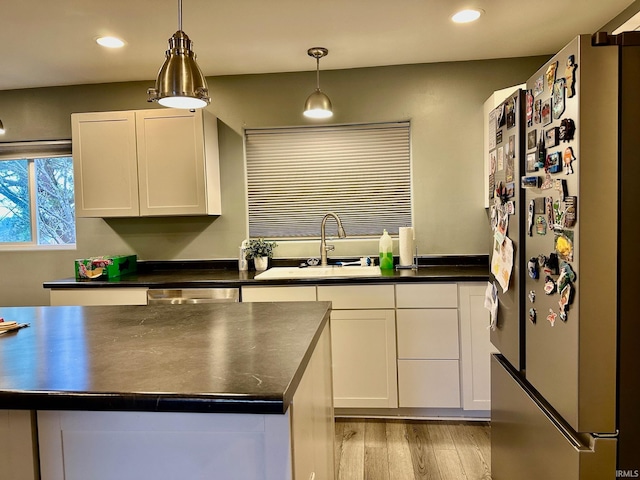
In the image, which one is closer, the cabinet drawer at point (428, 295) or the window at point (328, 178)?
the cabinet drawer at point (428, 295)

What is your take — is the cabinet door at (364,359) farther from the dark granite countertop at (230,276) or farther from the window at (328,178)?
the window at (328,178)

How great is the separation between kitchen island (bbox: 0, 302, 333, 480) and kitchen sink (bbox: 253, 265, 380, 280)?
5.45 ft

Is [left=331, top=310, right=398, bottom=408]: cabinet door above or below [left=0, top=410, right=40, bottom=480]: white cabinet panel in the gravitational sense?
below

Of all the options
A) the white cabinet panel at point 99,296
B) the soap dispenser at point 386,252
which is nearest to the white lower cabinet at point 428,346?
the soap dispenser at point 386,252

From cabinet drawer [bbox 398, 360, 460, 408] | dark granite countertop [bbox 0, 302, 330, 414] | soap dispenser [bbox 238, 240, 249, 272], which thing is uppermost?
soap dispenser [bbox 238, 240, 249, 272]

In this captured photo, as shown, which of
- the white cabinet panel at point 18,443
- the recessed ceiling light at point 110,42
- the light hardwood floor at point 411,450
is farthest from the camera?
the recessed ceiling light at point 110,42

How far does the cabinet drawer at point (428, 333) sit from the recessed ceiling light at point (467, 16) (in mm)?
1646

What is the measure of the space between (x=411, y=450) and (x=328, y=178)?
74.7 inches

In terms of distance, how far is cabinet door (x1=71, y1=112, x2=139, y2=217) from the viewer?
317cm

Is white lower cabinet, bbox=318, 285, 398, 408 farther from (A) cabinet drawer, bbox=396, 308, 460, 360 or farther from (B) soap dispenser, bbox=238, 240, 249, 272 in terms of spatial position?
(B) soap dispenser, bbox=238, 240, 249, 272

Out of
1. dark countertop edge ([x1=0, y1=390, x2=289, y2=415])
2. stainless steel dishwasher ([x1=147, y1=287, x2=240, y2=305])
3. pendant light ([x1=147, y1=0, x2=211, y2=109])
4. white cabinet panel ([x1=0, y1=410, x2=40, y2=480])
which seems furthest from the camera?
stainless steel dishwasher ([x1=147, y1=287, x2=240, y2=305])

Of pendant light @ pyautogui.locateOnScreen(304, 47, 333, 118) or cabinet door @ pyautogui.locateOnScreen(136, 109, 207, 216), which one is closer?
pendant light @ pyautogui.locateOnScreen(304, 47, 333, 118)

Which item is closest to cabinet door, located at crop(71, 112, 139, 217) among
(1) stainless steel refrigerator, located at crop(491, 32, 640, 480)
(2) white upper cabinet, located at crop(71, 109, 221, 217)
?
→ (2) white upper cabinet, located at crop(71, 109, 221, 217)

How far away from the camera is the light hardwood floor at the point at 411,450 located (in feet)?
7.45
